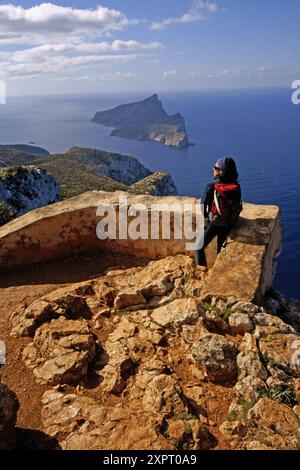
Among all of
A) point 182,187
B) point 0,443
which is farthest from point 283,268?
point 182,187

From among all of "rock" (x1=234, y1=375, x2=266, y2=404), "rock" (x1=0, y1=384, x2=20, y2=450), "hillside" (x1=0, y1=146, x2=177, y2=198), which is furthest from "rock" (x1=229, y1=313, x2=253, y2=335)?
"hillside" (x1=0, y1=146, x2=177, y2=198)

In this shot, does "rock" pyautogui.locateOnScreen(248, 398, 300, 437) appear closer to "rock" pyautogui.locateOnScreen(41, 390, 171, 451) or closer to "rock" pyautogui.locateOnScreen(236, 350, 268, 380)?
"rock" pyautogui.locateOnScreen(236, 350, 268, 380)

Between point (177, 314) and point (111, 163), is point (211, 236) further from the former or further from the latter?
point (111, 163)

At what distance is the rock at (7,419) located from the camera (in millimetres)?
3439

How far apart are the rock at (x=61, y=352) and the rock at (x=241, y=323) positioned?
1.77 m

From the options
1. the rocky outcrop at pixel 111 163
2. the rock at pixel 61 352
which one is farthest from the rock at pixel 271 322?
the rocky outcrop at pixel 111 163

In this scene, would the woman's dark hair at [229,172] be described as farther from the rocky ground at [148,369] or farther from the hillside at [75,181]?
the hillside at [75,181]

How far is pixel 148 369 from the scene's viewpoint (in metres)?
4.55

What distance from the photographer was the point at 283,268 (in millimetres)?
58969

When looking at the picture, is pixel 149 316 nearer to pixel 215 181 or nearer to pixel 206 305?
pixel 206 305

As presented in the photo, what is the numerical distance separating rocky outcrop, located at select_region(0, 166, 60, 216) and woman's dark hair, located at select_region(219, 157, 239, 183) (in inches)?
1233

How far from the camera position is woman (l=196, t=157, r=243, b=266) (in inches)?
244

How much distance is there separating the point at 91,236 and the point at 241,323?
3.65 m

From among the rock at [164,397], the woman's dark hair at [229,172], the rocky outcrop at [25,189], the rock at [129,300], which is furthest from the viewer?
the rocky outcrop at [25,189]
